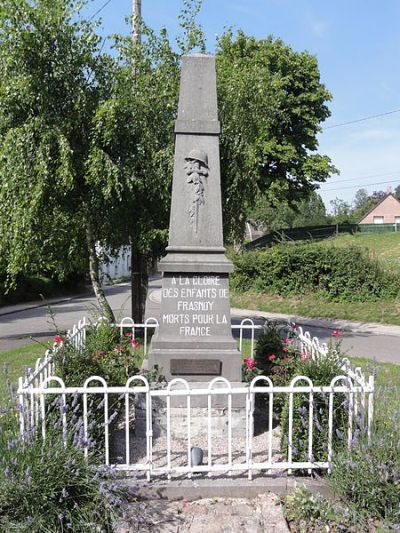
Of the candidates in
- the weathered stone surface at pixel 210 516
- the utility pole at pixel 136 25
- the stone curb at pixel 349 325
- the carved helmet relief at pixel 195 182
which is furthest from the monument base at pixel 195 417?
the stone curb at pixel 349 325

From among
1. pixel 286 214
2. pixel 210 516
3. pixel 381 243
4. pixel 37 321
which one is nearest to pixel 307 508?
pixel 210 516

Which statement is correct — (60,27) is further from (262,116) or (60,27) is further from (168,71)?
(262,116)

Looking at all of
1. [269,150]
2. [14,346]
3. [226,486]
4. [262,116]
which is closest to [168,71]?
[262,116]

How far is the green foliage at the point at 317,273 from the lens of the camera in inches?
653

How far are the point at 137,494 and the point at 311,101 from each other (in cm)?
2672

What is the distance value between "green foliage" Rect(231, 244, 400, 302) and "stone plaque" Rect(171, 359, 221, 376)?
12.5 metres

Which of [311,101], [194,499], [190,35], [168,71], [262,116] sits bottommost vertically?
[194,499]

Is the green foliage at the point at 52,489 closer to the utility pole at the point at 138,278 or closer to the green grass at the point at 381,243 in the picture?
the utility pole at the point at 138,278

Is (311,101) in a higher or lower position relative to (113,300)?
higher

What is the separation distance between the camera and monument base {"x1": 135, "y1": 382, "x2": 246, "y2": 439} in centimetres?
493

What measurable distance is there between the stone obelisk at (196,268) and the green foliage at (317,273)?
12.2m

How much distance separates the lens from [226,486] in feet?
12.8

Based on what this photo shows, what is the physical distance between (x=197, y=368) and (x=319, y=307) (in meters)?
12.3

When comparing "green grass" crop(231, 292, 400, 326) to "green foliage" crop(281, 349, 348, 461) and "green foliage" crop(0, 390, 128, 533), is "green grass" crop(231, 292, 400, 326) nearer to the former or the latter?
"green foliage" crop(281, 349, 348, 461)
